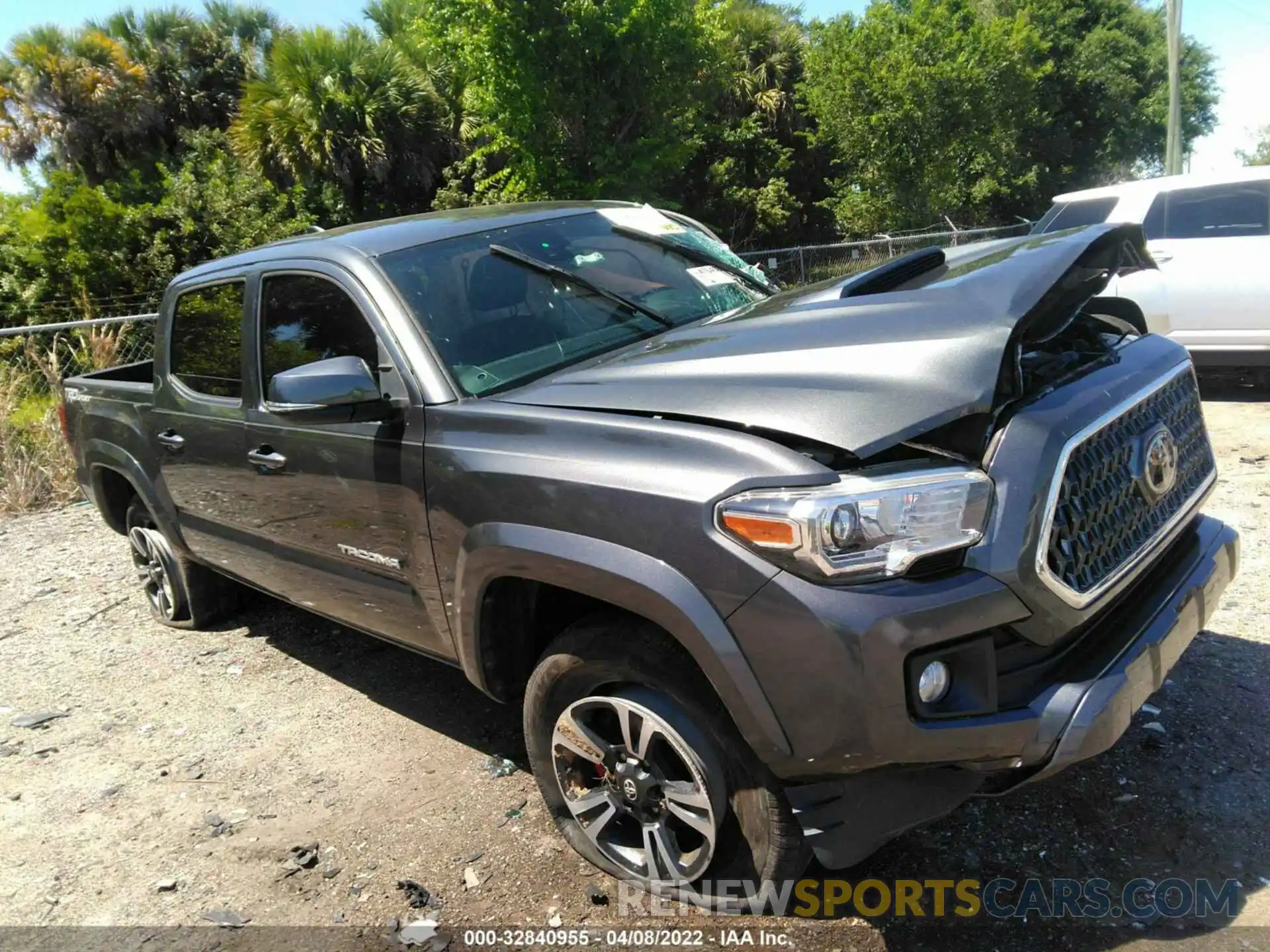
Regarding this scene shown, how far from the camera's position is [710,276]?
3879 millimetres

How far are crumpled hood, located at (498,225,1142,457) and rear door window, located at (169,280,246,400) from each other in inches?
67.0

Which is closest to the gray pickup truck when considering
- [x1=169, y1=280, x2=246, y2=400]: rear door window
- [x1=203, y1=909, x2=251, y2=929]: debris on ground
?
[x1=169, y1=280, x2=246, y2=400]: rear door window

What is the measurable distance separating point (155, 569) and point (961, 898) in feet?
14.8

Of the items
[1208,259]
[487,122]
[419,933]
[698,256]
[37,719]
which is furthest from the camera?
[487,122]

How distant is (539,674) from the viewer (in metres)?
2.77

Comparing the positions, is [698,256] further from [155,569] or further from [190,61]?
[190,61]

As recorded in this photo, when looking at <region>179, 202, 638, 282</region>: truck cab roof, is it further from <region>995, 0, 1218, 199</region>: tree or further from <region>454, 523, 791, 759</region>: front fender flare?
<region>995, 0, 1218, 199</region>: tree

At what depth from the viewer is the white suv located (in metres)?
7.33

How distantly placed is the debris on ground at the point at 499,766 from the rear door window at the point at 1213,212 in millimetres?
6899

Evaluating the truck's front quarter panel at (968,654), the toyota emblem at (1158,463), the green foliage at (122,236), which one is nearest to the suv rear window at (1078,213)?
the toyota emblem at (1158,463)

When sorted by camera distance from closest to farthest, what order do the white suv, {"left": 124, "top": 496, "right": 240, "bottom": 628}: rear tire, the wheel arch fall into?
the wheel arch → {"left": 124, "top": 496, "right": 240, "bottom": 628}: rear tire → the white suv

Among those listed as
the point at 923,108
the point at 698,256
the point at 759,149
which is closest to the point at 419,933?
the point at 698,256

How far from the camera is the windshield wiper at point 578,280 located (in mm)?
3447

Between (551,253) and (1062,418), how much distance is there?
197 cm
